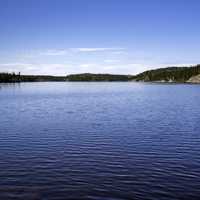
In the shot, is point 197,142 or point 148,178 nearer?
point 148,178

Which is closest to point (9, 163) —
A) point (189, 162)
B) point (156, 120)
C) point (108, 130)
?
point (189, 162)

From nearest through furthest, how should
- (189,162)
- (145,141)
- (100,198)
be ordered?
(100,198), (189,162), (145,141)

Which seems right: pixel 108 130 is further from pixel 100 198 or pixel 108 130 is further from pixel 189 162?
pixel 100 198

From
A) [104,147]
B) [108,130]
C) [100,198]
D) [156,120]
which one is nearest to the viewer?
[100,198]

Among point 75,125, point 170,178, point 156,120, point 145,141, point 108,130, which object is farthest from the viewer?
point 156,120

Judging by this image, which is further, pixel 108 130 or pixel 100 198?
pixel 108 130

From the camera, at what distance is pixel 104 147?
2608 centimetres

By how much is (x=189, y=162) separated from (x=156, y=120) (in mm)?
20765

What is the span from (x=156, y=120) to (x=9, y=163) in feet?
81.4

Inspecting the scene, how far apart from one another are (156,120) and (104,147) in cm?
1739

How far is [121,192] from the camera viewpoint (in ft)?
51.7

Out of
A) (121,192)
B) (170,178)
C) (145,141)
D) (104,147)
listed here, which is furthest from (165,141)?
(121,192)

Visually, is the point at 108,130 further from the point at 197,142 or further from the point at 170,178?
the point at 170,178

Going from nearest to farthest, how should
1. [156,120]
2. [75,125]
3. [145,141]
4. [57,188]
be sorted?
[57,188]
[145,141]
[75,125]
[156,120]
